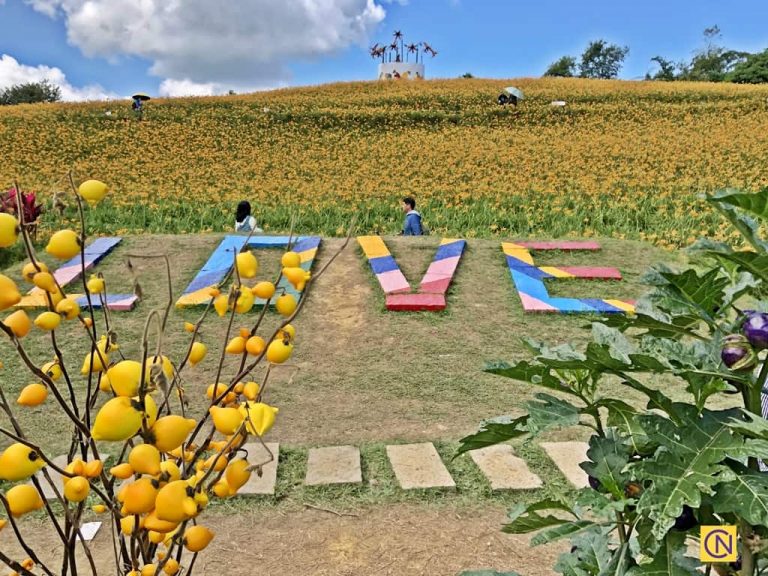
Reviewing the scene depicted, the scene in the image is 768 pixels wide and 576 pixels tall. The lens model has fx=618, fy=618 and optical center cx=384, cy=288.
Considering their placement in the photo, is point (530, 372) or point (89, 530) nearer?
point (530, 372)

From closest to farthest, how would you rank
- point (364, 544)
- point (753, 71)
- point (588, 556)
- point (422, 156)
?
point (588, 556), point (364, 544), point (422, 156), point (753, 71)

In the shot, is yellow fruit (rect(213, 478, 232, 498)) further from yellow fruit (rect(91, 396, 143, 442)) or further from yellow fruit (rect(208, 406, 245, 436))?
yellow fruit (rect(91, 396, 143, 442))

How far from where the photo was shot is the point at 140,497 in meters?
0.77

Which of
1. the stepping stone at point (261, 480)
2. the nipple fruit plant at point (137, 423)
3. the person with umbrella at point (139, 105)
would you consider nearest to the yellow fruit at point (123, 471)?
the nipple fruit plant at point (137, 423)

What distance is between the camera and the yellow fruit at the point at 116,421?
0.70 m

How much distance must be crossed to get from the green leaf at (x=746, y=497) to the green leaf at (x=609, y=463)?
157mm

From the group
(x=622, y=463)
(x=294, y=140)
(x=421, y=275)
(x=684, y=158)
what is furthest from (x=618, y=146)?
(x=622, y=463)

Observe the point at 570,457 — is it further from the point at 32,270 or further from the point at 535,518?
the point at 32,270

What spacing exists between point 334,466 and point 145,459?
2685 millimetres

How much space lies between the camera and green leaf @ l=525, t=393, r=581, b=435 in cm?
90

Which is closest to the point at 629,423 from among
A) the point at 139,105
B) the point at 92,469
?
the point at 92,469

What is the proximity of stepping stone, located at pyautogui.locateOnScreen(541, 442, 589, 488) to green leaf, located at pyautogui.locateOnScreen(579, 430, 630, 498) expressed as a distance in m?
2.29

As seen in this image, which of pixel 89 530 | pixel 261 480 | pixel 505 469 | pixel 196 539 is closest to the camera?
pixel 196 539

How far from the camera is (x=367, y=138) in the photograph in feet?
61.6
